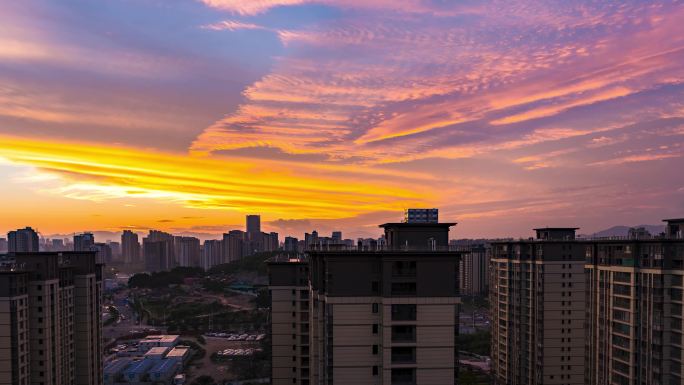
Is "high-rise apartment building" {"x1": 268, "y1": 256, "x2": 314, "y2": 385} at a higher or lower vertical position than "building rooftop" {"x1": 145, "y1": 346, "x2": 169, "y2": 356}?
higher

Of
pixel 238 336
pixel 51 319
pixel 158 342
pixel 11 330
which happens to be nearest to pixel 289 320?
pixel 51 319

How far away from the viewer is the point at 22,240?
592 ft

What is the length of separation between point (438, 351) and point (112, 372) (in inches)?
3495

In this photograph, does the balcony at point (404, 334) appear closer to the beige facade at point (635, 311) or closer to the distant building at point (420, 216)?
the distant building at point (420, 216)

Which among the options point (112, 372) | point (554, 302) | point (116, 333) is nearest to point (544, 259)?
point (554, 302)

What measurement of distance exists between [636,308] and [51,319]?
2829 inches

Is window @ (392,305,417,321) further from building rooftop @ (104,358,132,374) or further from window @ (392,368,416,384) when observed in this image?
building rooftop @ (104,358,132,374)

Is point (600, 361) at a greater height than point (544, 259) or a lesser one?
lesser

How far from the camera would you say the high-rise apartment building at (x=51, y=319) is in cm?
5509

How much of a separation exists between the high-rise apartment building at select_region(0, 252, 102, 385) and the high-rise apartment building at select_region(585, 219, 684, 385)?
71.2m

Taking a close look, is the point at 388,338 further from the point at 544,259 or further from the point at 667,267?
the point at 544,259

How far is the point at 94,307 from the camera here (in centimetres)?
7150

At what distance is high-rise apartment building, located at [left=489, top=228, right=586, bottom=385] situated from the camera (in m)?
68.6

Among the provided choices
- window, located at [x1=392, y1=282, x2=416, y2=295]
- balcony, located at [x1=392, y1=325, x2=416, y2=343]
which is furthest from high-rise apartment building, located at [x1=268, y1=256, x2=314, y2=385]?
window, located at [x1=392, y1=282, x2=416, y2=295]
